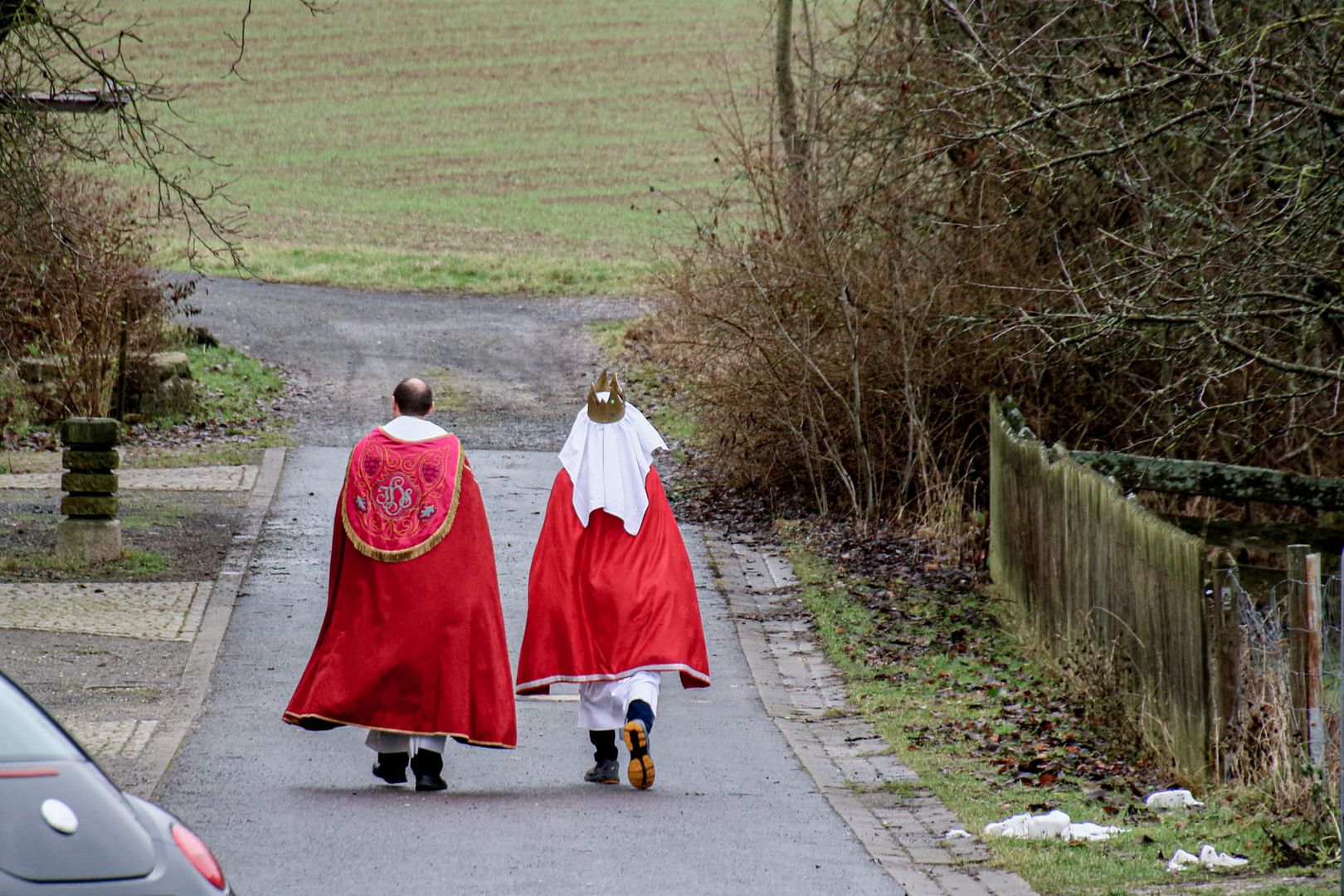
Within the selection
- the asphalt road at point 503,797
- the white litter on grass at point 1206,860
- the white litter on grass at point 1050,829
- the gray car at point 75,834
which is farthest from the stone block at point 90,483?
the gray car at point 75,834

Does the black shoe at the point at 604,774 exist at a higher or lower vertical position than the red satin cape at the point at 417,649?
lower

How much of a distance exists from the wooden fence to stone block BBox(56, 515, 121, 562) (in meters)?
6.78

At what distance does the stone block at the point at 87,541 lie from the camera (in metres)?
14.2

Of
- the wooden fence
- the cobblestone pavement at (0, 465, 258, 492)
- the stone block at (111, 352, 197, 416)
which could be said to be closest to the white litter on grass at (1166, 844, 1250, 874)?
the wooden fence

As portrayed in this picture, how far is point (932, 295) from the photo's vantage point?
1534 cm

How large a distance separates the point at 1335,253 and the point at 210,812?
7.34 metres

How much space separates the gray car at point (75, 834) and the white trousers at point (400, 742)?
3.86 meters

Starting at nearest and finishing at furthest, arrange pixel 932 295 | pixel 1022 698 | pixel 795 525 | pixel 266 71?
1. pixel 1022 698
2. pixel 932 295
3. pixel 795 525
4. pixel 266 71

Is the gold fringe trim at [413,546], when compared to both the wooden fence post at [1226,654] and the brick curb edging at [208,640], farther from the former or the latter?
the wooden fence post at [1226,654]

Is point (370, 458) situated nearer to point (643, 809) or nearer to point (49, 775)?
point (643, 809)

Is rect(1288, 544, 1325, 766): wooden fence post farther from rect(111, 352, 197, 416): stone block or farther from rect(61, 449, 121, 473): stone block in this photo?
rect(111, 352, 197, 416): stone block

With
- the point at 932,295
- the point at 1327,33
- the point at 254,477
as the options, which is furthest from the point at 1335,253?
the point at 254,477

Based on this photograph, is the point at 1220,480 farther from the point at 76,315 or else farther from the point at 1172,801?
the point at 76,315

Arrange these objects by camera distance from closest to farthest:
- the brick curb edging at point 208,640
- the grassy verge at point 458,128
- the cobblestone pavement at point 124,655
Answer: the brick curb edging at point 208,640, the cobblestone pavement at point 124,655, the grassy verge at point 458,128
